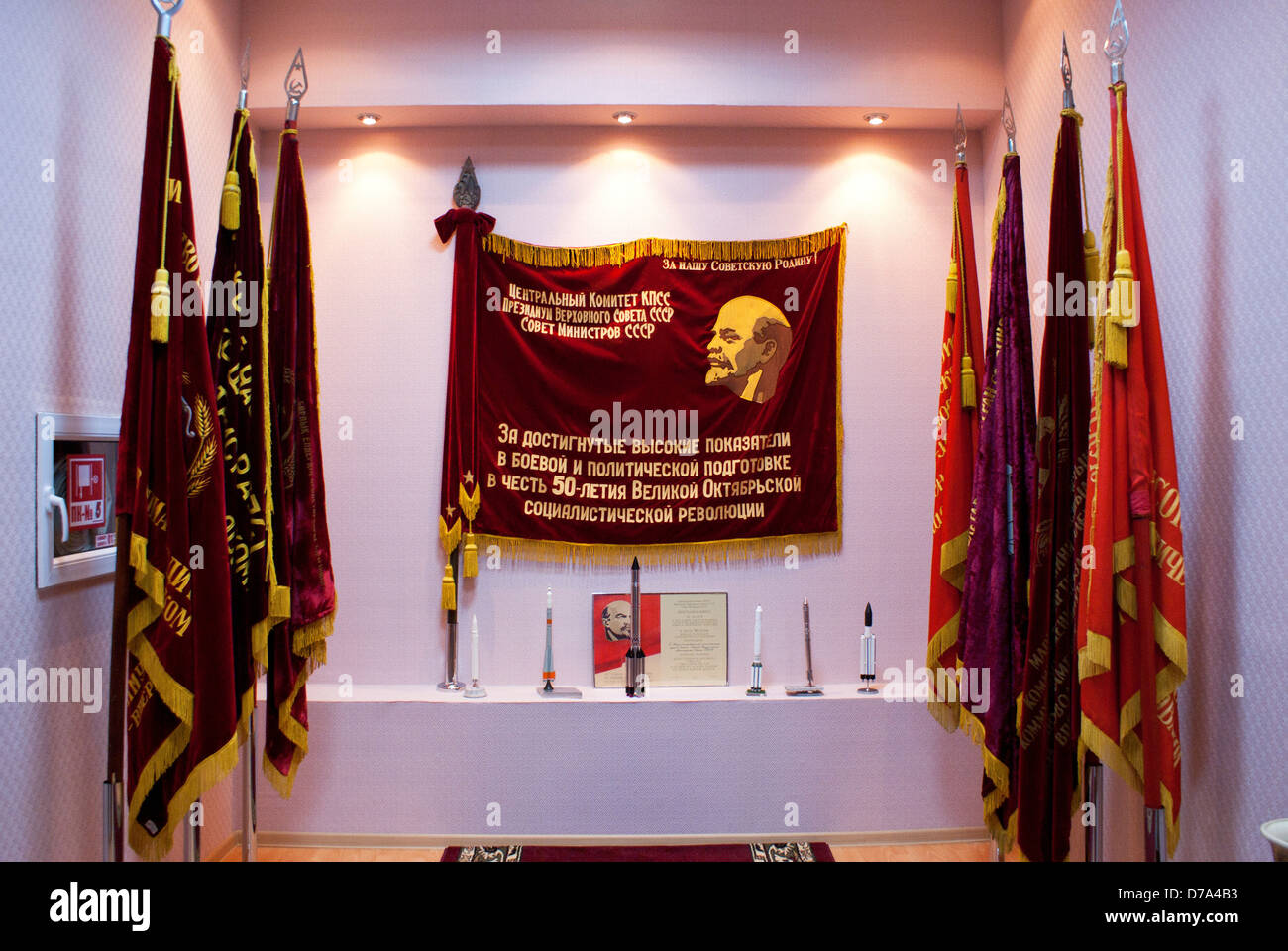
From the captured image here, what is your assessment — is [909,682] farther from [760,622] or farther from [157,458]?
[157,458]

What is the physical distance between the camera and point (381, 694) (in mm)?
3125

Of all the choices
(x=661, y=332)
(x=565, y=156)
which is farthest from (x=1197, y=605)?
(x=565, y=156)

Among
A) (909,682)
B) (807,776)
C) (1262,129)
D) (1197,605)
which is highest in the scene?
(1262,129)

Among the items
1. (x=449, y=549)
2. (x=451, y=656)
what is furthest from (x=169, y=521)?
(x=451, y=656)

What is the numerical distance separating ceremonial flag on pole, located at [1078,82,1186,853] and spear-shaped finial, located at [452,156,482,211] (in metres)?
2.19

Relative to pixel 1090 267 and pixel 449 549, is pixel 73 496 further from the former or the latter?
pixel 1090 267

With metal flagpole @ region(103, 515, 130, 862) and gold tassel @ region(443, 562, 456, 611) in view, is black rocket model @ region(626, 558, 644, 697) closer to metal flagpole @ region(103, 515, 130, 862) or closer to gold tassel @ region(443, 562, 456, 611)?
gold tassel @ region(443, 562, 456, 611)

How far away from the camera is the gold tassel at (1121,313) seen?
6.07ft

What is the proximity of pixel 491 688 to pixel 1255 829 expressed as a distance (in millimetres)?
2373

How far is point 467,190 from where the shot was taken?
3.24 m

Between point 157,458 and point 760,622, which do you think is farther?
point 760,622

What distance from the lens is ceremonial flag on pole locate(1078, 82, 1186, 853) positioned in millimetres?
1814

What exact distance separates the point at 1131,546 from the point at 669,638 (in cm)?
180

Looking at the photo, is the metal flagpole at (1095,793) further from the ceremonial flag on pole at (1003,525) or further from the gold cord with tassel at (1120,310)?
the gold cord with tassel at (1120,310)
